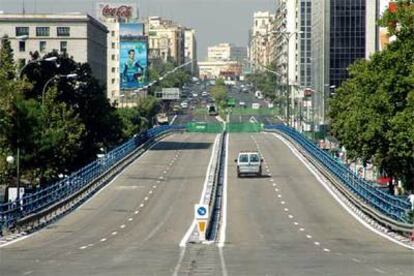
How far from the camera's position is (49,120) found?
7994cm

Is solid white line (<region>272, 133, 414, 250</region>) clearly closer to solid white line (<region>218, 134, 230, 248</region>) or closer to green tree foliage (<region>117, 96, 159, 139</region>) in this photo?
solid white line (<region>218, 134, 230, 248</region>)

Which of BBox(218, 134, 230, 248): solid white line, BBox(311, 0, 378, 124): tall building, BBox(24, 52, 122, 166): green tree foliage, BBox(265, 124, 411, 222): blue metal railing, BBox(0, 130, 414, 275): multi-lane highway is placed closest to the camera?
BBox(0, 130, 414, 275): multi-lane highway

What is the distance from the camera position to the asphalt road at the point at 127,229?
34750 millimetres

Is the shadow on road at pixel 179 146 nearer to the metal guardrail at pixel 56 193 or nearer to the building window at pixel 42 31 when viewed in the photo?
the metal guardrail at pixel 56 193

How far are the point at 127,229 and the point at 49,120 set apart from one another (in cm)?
2647

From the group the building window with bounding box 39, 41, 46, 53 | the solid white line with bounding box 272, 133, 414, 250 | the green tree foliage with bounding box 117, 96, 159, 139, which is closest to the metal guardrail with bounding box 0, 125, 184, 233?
the solid white line with bounding box 272, 133, 414, 250

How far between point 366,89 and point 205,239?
75.6 feet

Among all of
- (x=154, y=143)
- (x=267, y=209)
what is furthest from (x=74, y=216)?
(x=154, y=143)

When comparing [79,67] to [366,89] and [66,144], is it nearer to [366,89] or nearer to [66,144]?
[66,144]

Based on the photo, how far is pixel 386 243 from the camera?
4619 cm

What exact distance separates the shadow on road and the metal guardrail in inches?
646

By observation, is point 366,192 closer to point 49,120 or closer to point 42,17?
point 49,120

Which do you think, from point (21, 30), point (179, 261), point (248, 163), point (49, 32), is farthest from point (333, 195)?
point (21, 30)

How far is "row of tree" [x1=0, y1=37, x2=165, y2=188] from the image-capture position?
2468 inches
